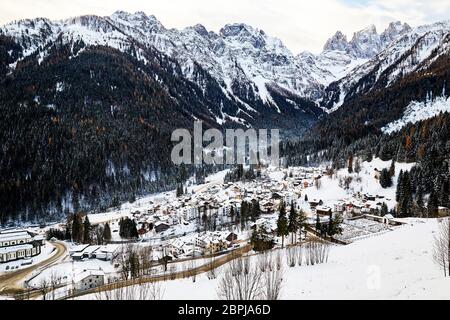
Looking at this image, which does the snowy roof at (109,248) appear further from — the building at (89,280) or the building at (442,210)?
the building at (442,210)

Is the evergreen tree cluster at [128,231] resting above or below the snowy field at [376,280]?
below


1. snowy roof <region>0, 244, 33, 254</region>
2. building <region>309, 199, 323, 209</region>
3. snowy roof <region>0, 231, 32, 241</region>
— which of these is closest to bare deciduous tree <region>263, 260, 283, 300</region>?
snowy roof <region>0, 244, 33, 254</region>

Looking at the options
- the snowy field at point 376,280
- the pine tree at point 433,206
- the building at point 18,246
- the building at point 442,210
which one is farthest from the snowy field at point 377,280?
the building at point 18,246

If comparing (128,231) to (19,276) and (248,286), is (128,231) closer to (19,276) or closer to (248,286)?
(19,276)

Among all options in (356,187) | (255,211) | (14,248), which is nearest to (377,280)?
(255,211)

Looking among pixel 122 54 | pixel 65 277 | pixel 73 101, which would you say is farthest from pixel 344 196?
pixel 122 54

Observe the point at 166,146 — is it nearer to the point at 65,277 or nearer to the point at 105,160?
the point at 105,160

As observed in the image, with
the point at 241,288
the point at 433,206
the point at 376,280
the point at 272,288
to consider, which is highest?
the point at 272,288
